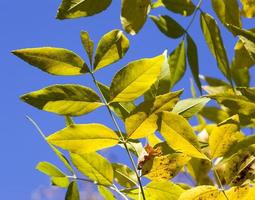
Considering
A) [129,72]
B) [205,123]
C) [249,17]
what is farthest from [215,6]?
[205,123]

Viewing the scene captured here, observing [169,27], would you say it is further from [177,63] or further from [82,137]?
[82,137]

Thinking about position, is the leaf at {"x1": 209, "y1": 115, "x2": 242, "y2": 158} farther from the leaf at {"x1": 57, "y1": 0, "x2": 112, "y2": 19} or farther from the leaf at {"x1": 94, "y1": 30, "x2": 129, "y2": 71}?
the leaf at {"x1": 57, "y1": 0, "x2": 112, "y2": 19}

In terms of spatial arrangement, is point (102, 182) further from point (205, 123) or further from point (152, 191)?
point (205, 123)

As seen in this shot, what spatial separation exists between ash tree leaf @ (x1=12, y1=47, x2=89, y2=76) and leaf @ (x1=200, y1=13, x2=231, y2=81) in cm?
26

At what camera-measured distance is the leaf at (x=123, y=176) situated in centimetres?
91

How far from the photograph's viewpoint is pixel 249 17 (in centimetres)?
101

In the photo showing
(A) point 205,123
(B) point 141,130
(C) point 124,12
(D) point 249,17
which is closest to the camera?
(B) point 141,130

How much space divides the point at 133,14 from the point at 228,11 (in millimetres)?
177

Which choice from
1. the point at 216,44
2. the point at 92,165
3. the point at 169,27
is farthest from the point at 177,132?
the point at 169,27

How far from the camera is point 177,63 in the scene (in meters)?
1.05

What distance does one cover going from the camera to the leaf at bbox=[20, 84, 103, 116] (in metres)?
0.74

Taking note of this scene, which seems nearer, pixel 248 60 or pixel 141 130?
pixel 141 130

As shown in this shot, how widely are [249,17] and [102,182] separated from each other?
0.44m

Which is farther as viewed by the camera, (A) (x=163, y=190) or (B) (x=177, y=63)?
(B) (x=177, y=63)
